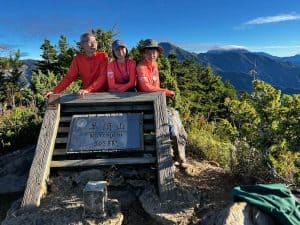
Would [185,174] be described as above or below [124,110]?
below

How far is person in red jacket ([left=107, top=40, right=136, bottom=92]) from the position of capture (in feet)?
22.1

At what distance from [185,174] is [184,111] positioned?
13.9ft

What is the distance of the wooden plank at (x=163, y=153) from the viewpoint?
546 centimetres

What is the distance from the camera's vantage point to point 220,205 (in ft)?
17.5

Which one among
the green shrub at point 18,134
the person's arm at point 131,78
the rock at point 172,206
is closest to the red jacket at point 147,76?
the person's arm at point 131,78

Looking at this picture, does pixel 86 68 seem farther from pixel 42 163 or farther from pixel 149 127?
pixel 42 163

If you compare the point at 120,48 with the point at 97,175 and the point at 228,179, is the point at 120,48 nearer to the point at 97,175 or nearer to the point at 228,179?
the point at 97,175

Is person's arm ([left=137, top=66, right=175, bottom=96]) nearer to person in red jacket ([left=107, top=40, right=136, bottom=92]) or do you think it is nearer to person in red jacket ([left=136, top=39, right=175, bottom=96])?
person in red jacket ([left=136, top=39, right=175, bottom=96])

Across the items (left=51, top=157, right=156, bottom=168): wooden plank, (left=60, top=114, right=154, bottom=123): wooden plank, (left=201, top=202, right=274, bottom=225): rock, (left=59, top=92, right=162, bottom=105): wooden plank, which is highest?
(left=59, top=92, right=162, bottom=105): wooden plank

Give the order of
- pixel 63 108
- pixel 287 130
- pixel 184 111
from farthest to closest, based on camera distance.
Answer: pixel 184 111
pixel 63 108
pixel 287 130

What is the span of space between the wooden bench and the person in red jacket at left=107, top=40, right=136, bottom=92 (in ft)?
0.80

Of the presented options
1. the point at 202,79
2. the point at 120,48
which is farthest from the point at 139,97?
the point at 202,79

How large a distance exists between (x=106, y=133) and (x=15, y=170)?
1663 millimetres

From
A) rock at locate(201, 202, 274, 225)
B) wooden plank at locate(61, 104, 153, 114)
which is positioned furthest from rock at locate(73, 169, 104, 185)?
rock at locate(201, 202, 274, 225)
